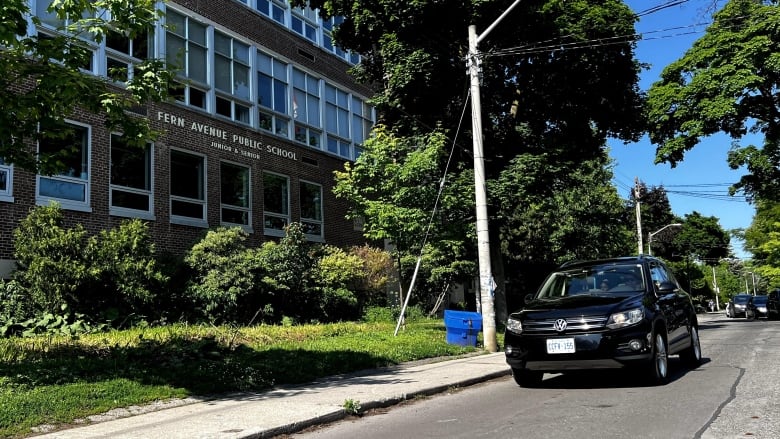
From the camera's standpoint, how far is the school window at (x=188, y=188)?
58.3ft

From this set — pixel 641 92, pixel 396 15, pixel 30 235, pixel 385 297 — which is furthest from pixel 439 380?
pixel 641 92

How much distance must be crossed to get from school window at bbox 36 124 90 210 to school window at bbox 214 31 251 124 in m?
5.02

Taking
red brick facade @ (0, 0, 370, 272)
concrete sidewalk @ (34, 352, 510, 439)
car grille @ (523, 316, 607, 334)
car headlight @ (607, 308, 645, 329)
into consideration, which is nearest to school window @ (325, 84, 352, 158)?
red brick facade @ (0, 0, 370, 272)

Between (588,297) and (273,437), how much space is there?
4.61 metres

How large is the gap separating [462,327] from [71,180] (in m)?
9.92

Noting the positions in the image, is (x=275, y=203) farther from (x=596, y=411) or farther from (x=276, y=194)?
(x=596, y=411)

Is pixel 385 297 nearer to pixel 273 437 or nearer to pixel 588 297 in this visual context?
pixel 588 297

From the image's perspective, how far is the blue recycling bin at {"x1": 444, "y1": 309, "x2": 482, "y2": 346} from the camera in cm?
1401

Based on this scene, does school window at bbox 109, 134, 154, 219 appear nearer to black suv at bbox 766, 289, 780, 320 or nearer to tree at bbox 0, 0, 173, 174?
tree at bbox 0, 0, 173, 174

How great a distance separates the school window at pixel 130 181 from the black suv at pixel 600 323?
37.2 ft

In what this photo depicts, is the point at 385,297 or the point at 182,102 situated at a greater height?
the point at 182,102

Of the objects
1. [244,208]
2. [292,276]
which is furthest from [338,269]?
[244,208]

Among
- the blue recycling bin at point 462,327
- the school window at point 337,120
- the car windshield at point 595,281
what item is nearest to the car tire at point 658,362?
the car windshield at point 595,281

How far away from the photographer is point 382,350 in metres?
12.1
